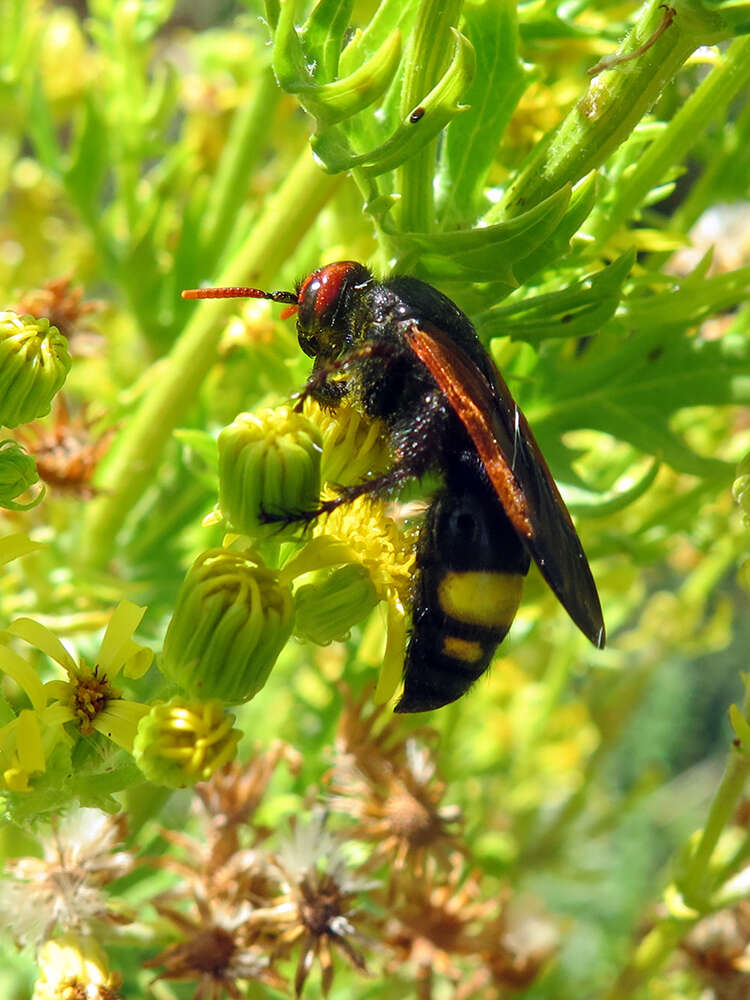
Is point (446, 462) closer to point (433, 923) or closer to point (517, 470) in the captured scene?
point (517, 470)

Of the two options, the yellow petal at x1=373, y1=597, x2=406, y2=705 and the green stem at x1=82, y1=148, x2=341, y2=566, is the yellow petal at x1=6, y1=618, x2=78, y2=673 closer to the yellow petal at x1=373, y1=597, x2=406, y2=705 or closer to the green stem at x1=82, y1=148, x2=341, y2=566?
the yellow petal at x1=373, y1=597, x2=406, y2=705

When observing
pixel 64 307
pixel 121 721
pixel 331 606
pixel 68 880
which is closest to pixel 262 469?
pixel 331 606

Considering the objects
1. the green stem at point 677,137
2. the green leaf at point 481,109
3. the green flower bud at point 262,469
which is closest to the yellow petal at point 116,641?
the green flower bud at point 262,469

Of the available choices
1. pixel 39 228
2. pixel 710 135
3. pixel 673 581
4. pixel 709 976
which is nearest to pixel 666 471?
pixel 710 135

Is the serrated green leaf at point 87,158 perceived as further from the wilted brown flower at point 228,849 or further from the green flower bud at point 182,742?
the green flower bud at point 182,742

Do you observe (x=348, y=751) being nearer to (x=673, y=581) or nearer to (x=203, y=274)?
(x=203, y=274)

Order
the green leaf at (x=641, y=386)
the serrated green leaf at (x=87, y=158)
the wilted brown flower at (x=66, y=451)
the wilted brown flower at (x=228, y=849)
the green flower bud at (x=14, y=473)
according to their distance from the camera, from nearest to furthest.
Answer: the green flower bud at (x=14, y=473), the wilted brown flower at (x=228, y=849), the green leaf at (x=641, y=386), the wilted brown flower at (x=66, y=451), the serrated green leaf at (x=87, y=158)
